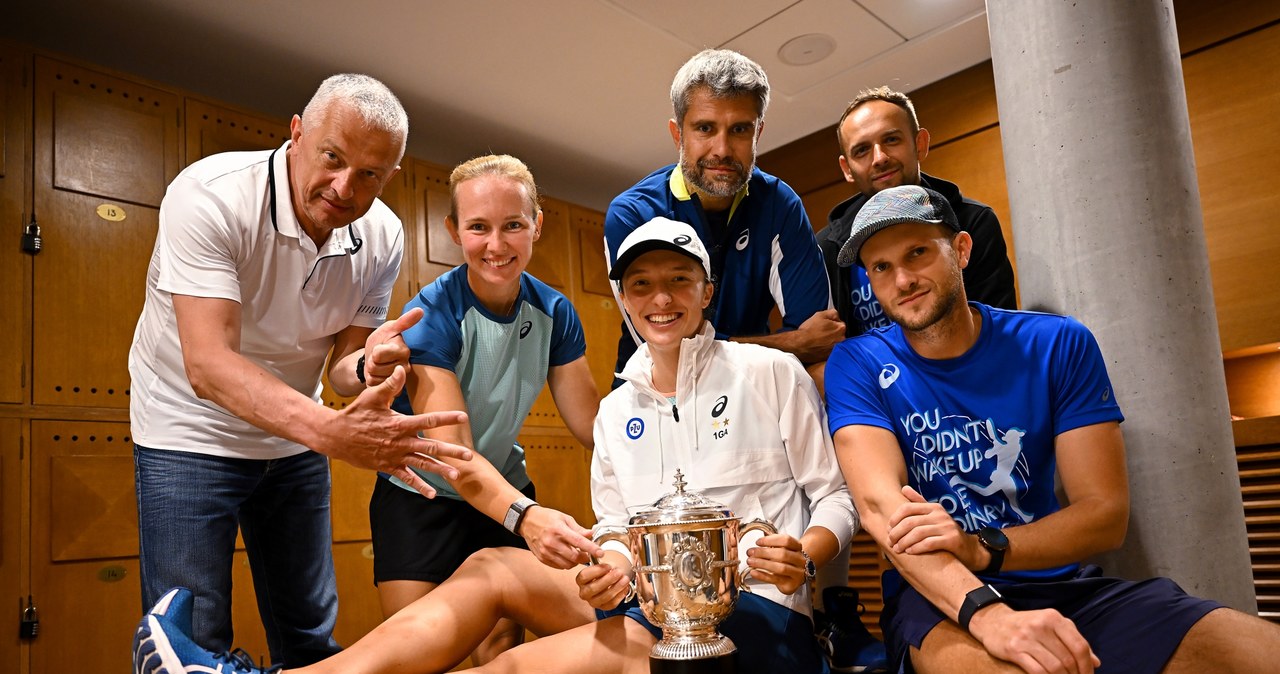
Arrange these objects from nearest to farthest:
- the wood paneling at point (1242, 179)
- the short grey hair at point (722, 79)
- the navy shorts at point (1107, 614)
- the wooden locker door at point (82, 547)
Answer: the navy shorts at point (1107, 614)
the short grey hair at point (722, 79)
the wooden locker door at point (82, 547)
the wood paneling at point (1242, 179)

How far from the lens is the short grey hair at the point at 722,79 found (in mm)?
2479

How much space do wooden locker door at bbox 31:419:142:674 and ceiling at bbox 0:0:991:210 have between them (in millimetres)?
2189

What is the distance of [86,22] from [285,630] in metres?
3.86

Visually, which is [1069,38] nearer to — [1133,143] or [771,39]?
[1133,143]

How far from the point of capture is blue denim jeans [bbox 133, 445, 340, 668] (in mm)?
2037

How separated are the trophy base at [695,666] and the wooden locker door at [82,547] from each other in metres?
3.72

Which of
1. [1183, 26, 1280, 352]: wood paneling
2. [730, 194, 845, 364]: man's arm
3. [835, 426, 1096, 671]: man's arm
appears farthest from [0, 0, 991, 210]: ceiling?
[835, 426, 1096, 671]: man's arm

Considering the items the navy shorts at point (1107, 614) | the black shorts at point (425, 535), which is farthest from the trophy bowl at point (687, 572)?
the black shorts at point (425, 535)

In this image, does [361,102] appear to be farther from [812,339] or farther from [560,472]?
[560,472]

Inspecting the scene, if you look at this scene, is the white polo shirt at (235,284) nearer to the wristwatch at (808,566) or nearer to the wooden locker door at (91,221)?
the wristwatch at (808,566)

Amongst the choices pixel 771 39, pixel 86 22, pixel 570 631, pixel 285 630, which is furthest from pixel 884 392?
pixel 86 22

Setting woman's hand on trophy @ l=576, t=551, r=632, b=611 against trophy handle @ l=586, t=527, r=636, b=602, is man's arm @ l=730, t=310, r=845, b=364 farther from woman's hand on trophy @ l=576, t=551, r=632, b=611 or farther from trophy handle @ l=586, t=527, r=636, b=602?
woman's hand on trophy @ l=576, t=551, r=632, b=611

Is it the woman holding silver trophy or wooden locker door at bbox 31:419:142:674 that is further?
wooden locker door at bbox 31:419:142:674

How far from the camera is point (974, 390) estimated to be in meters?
1.83
